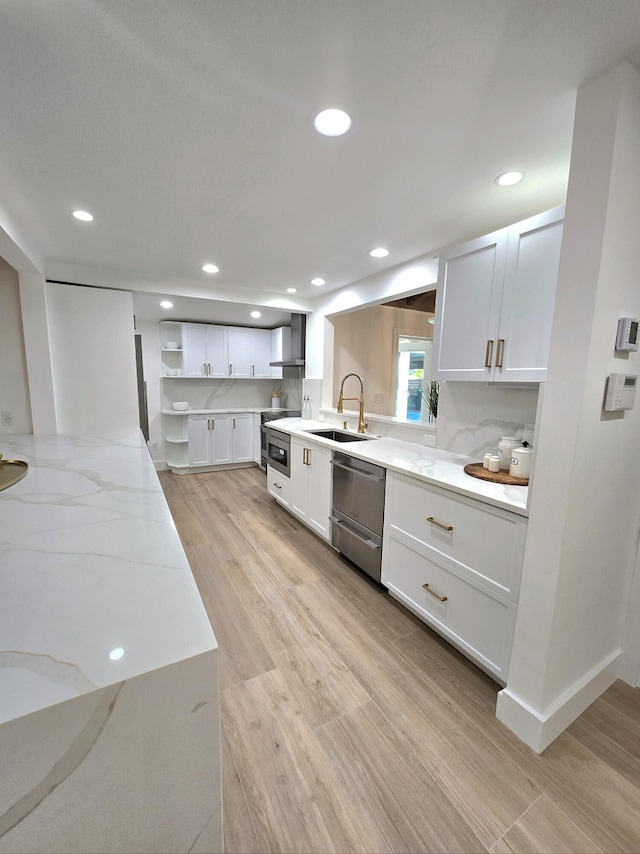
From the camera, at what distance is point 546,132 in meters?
1.34

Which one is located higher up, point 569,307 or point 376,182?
point 376,182

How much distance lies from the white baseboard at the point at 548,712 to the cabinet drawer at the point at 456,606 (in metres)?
0.11

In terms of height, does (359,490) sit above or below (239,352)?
below

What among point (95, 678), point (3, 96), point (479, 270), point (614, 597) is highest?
point (3, 96)

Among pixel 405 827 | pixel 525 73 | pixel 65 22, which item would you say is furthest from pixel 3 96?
pixel 405 827

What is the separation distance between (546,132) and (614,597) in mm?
1942

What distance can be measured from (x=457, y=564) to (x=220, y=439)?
13.5ft

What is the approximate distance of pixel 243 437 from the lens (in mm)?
5371

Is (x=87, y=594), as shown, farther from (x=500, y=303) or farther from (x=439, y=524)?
(x=500, y=303)

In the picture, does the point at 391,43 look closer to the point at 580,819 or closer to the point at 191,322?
the point at 580,819

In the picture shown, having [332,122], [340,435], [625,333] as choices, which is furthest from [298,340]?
[625,333]

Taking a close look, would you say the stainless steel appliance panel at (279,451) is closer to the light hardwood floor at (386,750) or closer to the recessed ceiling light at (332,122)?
the light hardwood floor at (386,750)

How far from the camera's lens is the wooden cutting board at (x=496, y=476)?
171cm

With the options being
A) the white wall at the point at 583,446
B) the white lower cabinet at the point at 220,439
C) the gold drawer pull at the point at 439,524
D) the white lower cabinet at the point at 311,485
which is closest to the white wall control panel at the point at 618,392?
the white wall at the point at 583,446
